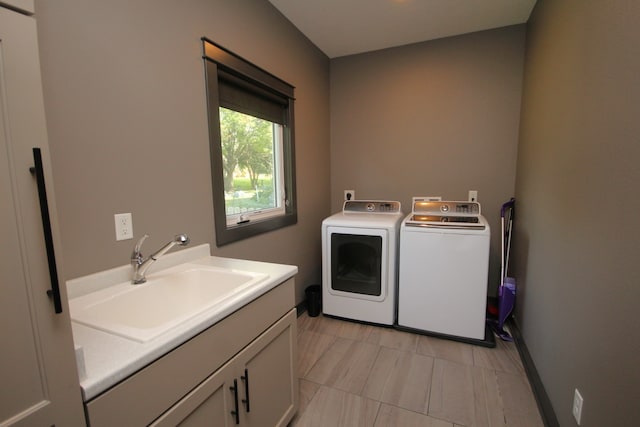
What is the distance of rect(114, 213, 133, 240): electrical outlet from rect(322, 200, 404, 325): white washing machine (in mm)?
1549

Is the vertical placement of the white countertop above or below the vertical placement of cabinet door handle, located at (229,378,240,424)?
above

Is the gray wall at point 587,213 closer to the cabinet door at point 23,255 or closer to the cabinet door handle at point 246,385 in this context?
the cabinet door handle at point 246,385

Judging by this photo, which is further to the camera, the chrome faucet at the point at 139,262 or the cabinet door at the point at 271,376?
the chrome faucet at the point at 139,262

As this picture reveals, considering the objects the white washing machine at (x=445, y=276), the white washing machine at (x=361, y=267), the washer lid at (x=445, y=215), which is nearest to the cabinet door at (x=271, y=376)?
the white washing machine at (x=361, y=267)

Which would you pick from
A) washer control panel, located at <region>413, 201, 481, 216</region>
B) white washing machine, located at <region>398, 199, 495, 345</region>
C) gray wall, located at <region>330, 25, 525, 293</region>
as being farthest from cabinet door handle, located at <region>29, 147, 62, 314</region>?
gray wall, located at <region>330, 25, 525, 293</region>

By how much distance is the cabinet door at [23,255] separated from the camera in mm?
507

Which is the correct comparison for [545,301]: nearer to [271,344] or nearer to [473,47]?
[271,344]

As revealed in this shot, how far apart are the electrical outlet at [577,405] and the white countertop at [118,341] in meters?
1.31

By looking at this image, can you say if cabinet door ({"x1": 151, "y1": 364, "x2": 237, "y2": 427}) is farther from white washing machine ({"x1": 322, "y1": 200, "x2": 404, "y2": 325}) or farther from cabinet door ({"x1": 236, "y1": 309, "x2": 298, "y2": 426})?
white washing machine ({"x1": 322, "y1": 200, "x2": 404, "y2": 325})

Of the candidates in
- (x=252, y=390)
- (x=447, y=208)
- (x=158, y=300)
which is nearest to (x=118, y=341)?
(x=158, y=300)

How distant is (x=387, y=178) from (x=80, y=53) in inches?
104

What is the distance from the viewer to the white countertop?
67 cm

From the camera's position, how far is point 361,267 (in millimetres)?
2605

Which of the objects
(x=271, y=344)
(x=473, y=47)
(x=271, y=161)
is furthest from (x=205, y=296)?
(x=473, y=47)
